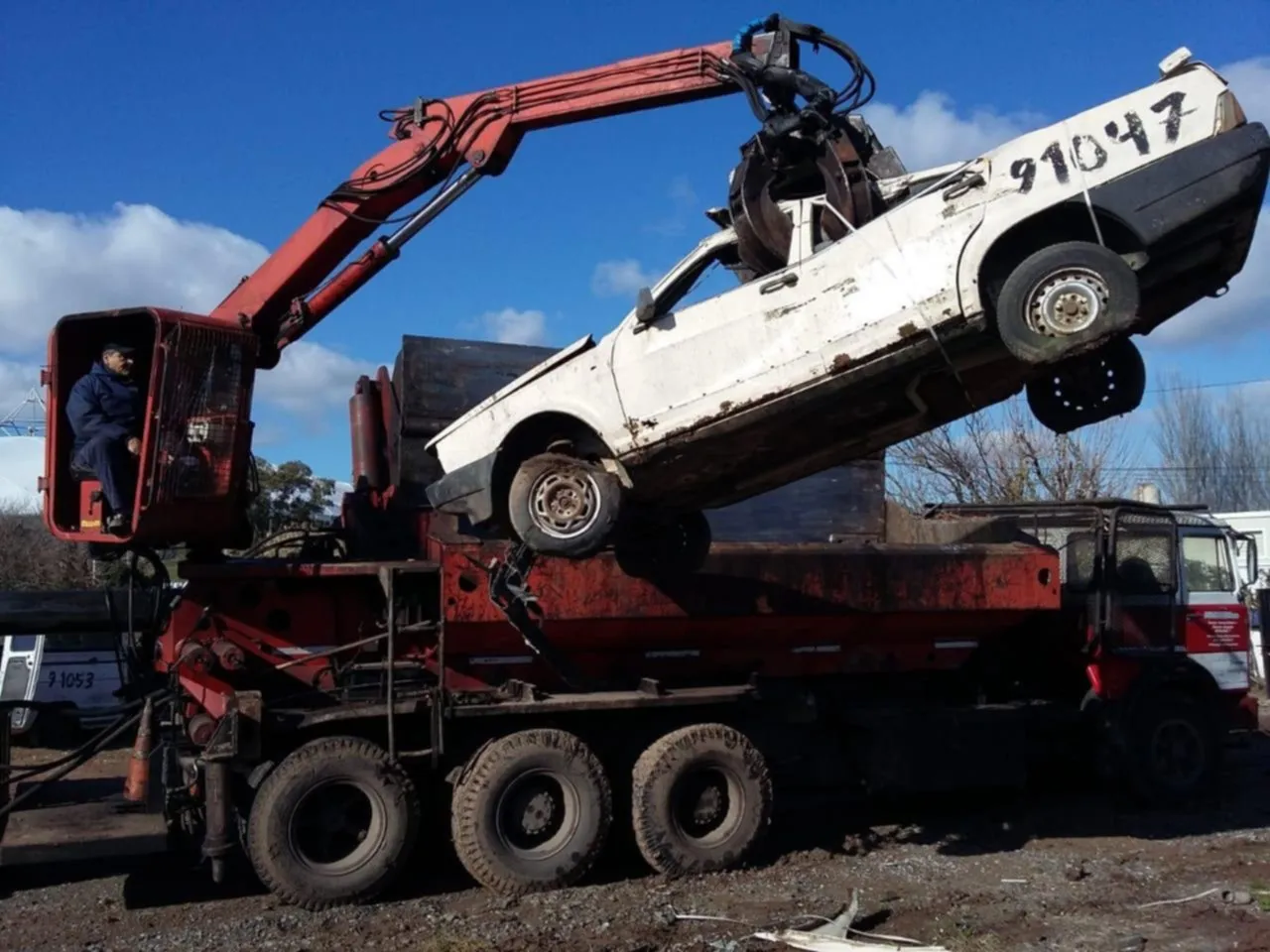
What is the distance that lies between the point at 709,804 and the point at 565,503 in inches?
98.4

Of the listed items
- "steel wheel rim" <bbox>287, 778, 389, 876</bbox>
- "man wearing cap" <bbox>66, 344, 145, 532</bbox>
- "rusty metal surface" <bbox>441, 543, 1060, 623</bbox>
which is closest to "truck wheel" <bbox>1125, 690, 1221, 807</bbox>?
"rusty metal surface" <bbox>441, 543, 1060, 623</bbox>

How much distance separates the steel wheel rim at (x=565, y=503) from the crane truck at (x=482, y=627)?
0.20 m

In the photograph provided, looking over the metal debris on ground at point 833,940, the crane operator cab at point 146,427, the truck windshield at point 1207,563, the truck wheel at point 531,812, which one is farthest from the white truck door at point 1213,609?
the crane operator cab at point 146,427

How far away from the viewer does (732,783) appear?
8.39 m

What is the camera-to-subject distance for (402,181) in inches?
337

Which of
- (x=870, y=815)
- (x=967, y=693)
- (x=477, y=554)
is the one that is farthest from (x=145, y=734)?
(x=967, y=693)

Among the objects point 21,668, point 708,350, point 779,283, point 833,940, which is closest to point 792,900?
point 833,940

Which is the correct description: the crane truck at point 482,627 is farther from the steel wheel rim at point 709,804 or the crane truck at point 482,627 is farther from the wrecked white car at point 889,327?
the wrecked white car at point 889,327

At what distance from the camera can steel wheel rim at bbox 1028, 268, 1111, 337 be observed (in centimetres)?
599

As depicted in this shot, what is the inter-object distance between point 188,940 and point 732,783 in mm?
3482

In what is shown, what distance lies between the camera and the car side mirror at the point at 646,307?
23.3 ft

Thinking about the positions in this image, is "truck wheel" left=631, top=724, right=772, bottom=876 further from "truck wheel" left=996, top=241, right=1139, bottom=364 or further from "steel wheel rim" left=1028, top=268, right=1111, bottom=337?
"steel wheel rim" left=1028, top=268, right=1111, bottom=337

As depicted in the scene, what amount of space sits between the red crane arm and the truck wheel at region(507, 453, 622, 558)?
2.37 m

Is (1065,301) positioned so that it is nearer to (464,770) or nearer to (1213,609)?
(464,770)
